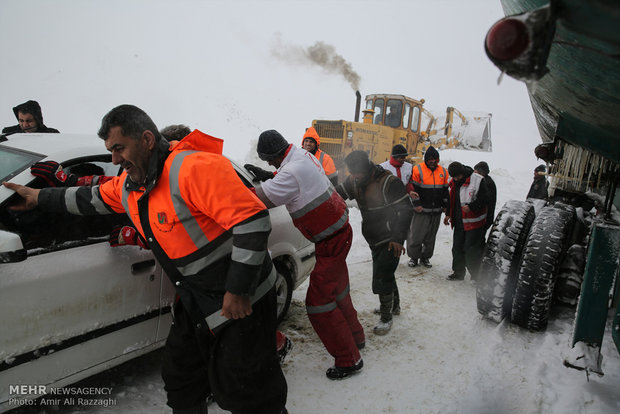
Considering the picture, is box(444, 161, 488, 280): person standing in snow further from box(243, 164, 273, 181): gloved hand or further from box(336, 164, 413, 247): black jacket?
box(243, 164, 273, 181): gloved hand

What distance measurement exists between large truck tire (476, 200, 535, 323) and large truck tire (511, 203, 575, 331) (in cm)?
13

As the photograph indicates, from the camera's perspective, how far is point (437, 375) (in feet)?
9.62

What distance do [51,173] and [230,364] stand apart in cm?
145

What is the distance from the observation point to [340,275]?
292 cm

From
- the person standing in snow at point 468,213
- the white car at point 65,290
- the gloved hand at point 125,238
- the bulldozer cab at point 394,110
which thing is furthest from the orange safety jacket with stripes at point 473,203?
the bulldozer cab at point 394,110

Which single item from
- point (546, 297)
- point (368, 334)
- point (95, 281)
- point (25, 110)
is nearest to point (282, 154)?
point (95, 281)

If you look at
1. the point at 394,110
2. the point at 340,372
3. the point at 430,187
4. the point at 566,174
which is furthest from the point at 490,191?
the point at 394,110

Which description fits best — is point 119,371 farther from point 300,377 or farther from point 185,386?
point 300,377

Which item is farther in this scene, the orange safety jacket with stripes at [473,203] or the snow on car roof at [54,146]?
the orange safety jacket with stripes at [473,203]

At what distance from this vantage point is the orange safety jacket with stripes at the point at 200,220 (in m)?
Answer: 1.65

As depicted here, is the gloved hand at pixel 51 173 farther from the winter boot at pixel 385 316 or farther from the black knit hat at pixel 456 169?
the black knit hat at pixel 456 169

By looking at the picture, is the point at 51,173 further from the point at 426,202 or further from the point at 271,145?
the point at 426,202

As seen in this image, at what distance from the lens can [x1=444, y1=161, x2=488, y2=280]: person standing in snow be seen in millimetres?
4867

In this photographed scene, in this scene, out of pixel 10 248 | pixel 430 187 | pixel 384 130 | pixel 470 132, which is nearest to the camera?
pixel 10 248
